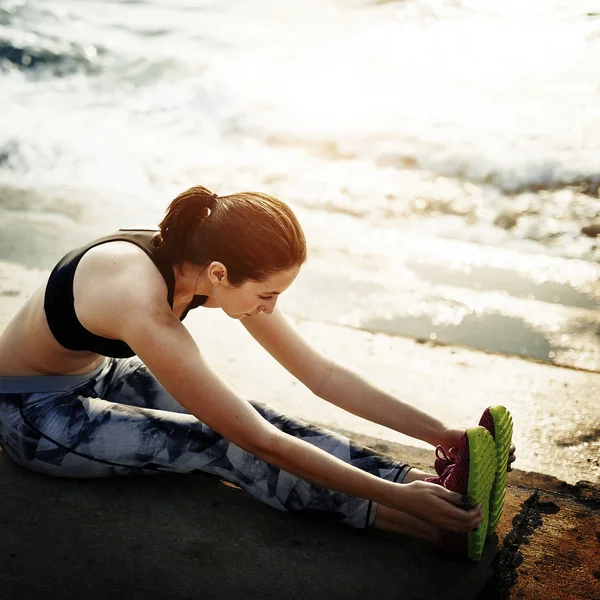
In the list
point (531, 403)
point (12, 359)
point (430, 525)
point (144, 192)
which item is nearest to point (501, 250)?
point (531, 403)

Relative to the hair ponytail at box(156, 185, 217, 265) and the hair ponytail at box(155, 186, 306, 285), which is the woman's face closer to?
the hair ponytail at box(155, 186, 306, 285)

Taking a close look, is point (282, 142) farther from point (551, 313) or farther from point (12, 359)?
point (12, 359)

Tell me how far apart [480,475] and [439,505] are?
12 cm

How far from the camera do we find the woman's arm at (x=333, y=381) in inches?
91.0

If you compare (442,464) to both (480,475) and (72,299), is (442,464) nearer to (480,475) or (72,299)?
(480,475)

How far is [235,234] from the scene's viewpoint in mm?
1924

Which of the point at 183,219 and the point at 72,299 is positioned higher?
the point at 183,219

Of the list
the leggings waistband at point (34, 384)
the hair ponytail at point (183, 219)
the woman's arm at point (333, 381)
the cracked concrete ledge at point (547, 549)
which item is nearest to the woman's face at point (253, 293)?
the hair ponytail at point (183, 219)

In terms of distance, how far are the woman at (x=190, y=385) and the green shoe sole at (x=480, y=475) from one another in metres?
0.04

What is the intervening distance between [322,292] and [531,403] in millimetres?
1335

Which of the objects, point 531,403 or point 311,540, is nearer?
→ point 311,540

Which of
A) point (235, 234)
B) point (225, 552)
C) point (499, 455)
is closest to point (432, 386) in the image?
point (499, 455)

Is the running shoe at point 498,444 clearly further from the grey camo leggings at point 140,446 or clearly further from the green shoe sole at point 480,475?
the grey camo leggings at point 140,446

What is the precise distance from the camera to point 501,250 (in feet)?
16.1
